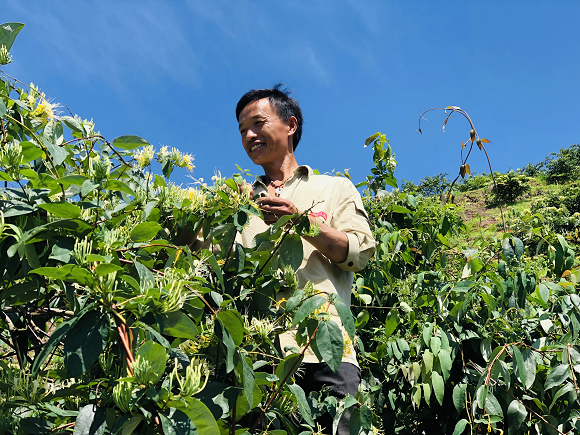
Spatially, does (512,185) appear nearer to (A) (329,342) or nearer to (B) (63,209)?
(A) (329,342)

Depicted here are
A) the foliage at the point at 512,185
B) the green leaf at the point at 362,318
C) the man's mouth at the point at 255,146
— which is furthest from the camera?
the foliage at the point at 512,185

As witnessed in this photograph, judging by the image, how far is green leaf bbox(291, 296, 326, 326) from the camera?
1067 mm

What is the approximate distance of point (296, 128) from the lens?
2.29m

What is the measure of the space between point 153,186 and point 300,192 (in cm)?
67

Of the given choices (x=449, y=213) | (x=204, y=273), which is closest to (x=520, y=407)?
(x=449, y=213)

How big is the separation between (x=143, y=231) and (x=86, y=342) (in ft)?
0.95

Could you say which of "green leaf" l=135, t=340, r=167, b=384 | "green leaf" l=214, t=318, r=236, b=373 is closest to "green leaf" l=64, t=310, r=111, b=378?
"green leaf" l=135, t=340, r=167, b=384

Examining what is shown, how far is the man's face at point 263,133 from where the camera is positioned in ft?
6.92

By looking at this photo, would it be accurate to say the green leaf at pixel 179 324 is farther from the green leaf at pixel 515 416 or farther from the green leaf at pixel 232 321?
the green leaf at pixel 515 416

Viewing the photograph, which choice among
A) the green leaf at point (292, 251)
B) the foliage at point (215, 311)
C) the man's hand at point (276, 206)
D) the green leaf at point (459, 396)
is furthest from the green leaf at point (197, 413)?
the green leaf at point (459, 396)

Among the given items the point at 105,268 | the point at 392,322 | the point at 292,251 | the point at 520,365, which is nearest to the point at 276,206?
the point at 292,251

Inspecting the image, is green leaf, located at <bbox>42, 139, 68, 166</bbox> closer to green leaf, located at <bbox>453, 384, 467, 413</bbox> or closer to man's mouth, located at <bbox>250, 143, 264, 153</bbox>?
man's mouth, located at <bbox>250, 143, 264, 153</bbox>

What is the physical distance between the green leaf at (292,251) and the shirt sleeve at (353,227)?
0.40 m

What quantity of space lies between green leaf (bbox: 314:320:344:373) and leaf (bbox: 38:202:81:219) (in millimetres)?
548
